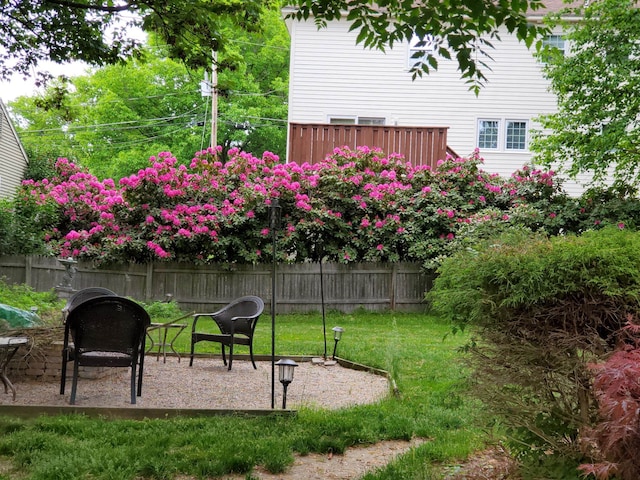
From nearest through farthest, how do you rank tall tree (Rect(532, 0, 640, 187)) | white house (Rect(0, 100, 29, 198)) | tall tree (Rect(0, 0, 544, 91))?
tall tree (Rect(0, 0, 544, 91)) < tall tree (Rect(532, 0, 640, 187)) < white house (Rect(0, 100, 29, 198))

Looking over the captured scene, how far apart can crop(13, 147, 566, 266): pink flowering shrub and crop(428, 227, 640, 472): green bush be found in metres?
11.7

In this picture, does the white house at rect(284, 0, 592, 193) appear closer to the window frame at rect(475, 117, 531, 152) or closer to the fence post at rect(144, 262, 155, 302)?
the window frame at rect(475, 117, 531, 152)

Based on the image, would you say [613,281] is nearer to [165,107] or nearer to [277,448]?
[277,448]

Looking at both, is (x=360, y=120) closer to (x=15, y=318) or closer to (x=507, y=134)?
(x=507, y=134)

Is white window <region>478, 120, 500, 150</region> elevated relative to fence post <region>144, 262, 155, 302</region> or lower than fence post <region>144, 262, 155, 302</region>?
elevated

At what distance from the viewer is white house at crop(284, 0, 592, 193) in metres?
20.5

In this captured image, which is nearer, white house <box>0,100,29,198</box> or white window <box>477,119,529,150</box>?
white window <box>477,119,529,150</box>

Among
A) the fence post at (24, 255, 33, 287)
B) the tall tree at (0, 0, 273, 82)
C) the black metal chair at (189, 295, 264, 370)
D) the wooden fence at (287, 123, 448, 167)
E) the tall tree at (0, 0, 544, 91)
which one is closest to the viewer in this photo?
the tall tree at (0, 0, 544, 91)

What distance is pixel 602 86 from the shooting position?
15.1 meters

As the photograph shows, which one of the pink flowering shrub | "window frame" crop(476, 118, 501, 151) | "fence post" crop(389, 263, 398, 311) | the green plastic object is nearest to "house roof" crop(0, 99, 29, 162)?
the pink flowering shrub

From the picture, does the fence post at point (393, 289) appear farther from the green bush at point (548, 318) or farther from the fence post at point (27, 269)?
the green bush at point (548, 318)

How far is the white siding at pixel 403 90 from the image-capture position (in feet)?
67.4

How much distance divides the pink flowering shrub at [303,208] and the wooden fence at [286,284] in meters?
0.30

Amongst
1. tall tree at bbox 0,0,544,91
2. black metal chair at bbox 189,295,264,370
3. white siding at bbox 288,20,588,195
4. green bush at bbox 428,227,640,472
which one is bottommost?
black metal chair at bbox 189,295,264,370
